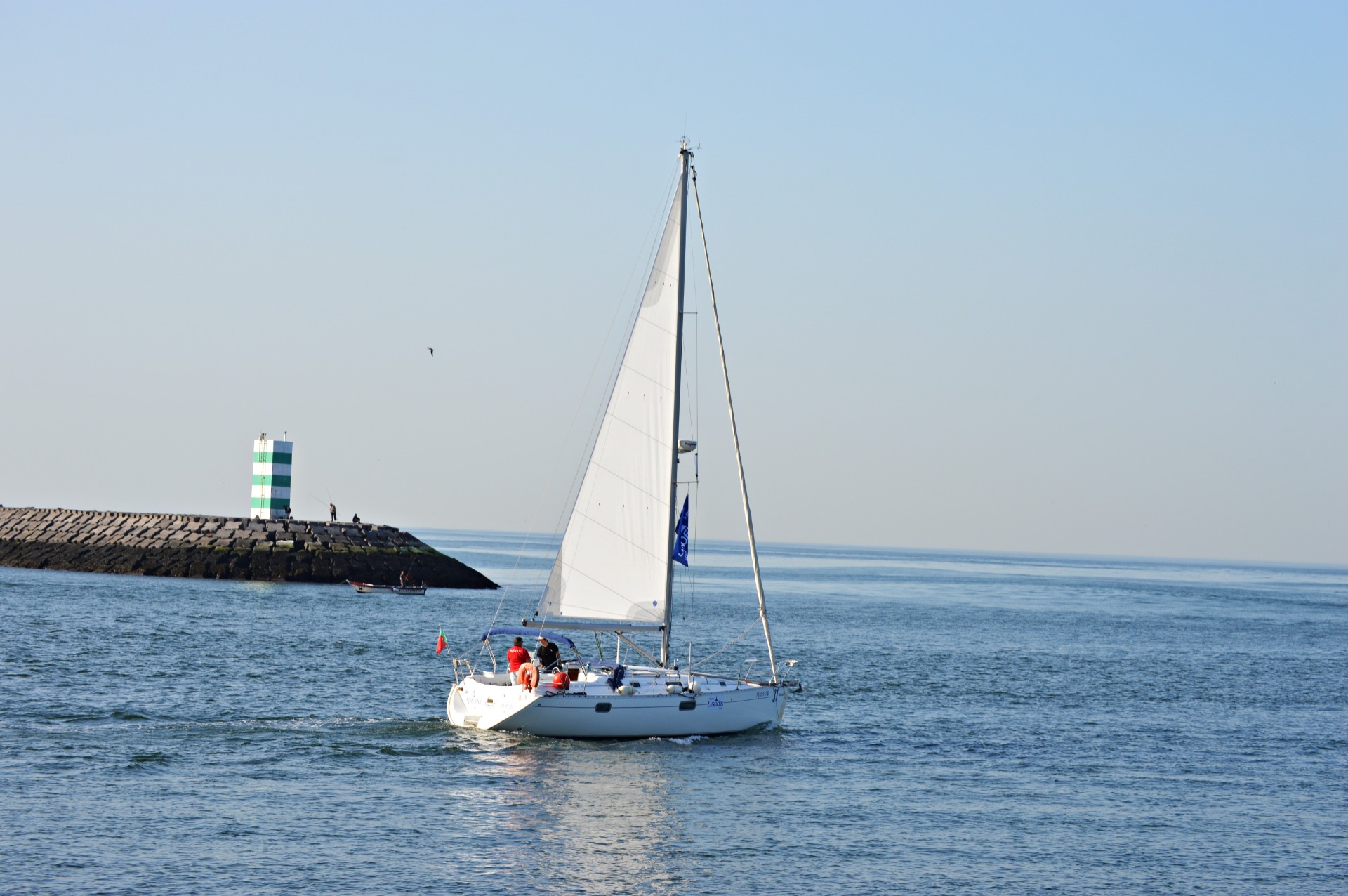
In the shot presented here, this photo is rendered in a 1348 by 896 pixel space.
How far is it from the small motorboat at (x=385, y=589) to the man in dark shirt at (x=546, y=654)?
5658cm

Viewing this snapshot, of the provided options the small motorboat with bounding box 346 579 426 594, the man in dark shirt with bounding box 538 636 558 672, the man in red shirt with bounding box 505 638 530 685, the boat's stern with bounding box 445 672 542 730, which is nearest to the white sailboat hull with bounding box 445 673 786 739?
the boat's stern with bounding box 445 672 542 730

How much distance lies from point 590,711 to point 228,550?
220 feet

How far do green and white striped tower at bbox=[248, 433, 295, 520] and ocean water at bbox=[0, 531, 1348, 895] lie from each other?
4059 centimetres

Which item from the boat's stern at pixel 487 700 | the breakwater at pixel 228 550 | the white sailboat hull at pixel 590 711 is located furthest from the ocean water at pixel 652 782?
the breakwater at pixel 228 550

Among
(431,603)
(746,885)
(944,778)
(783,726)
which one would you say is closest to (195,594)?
(431,603)

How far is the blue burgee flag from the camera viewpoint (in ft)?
100

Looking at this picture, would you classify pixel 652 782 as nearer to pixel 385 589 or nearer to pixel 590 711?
pixel 590 711

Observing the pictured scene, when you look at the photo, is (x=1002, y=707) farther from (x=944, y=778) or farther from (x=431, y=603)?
(x=431, y=603)

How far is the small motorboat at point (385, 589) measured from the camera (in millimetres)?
84125

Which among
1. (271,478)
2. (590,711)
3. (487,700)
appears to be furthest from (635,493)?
(271,478)

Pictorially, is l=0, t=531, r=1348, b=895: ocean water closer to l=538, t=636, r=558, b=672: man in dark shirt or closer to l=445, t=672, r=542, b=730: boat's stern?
l=445, t=672, r=542, b=730: boat's stern

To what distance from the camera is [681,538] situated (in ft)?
100

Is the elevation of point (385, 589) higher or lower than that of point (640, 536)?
lower

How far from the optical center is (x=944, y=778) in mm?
28766
